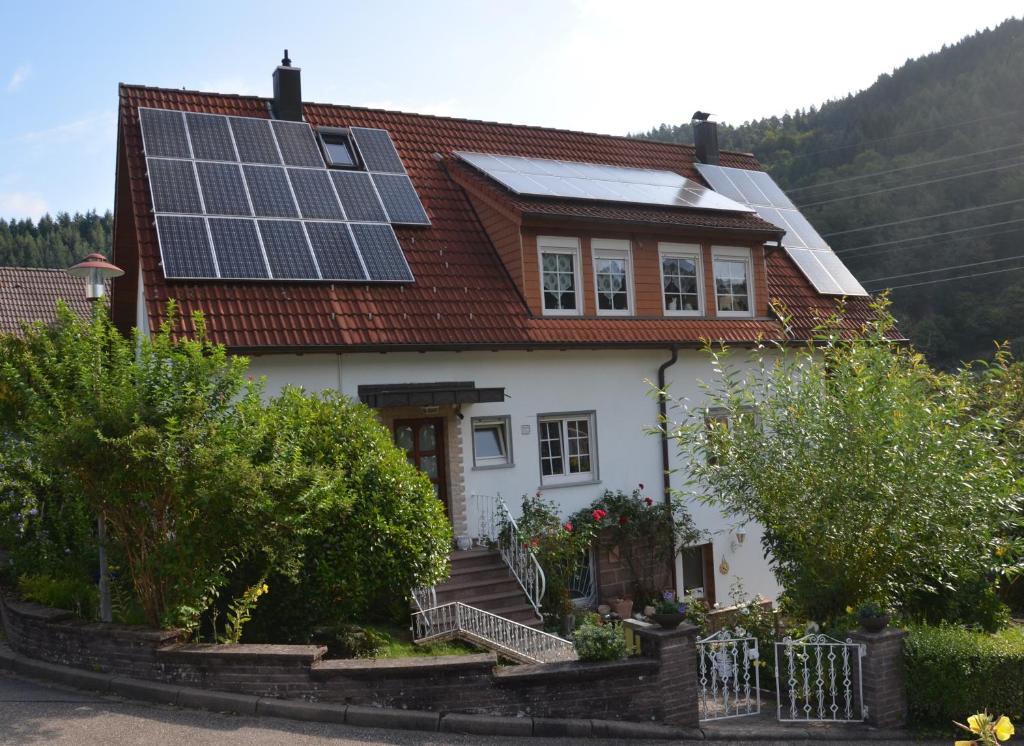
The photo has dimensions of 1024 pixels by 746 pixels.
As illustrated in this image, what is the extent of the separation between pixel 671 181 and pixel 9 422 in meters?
14.2

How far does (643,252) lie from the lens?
16.8 m

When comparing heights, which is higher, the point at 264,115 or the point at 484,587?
the point at 264,115

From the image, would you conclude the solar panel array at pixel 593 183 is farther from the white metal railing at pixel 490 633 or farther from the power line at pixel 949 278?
the power line at pixel 949 278

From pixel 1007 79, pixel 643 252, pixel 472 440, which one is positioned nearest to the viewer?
pixel 472 440

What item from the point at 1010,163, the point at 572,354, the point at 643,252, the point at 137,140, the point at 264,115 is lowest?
the point at 572,354

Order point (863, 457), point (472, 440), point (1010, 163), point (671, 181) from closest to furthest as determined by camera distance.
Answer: point (863, 457)
point (472, 440)
point (671, 181)
point (1010, 163)

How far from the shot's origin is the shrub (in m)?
8.59

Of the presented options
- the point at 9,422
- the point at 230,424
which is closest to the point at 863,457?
the point at 230,424

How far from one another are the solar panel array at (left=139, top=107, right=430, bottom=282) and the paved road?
662cm

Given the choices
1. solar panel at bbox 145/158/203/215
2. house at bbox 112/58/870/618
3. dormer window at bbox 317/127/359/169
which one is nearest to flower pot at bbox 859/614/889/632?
house at bbox 112/58/870/618

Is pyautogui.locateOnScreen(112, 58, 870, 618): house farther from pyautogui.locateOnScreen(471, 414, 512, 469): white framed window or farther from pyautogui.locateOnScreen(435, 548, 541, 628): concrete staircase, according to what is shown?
pyautogui.locateOnScreen(435, 548, 541, 628): concrete staircase

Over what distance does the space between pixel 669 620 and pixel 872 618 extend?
2118mm

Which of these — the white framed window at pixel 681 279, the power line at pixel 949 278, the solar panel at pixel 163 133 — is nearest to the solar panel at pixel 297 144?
the solar panel at pixel 163 133

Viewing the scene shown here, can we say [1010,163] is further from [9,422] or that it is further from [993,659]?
[9,422]
